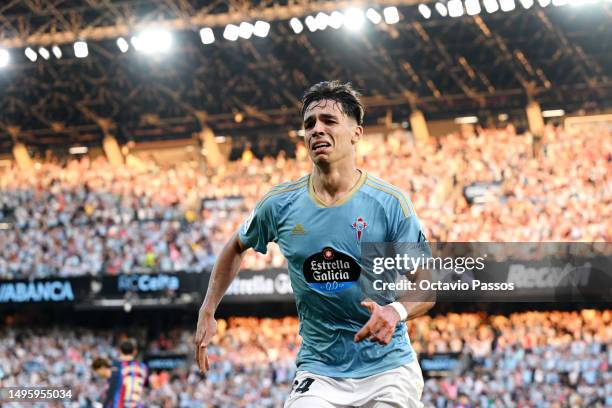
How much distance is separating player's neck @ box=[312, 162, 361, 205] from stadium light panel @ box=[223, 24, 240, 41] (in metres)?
24.5

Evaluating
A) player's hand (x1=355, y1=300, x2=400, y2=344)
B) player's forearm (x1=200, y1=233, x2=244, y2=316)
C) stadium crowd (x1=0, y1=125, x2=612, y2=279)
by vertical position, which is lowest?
player's hand (x1=355, y1=300, x2=400, y2=344)

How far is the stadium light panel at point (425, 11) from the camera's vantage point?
1097 inches

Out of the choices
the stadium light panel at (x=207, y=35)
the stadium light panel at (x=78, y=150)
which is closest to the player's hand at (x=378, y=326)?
the stadium light panel at (x=207, y=35)

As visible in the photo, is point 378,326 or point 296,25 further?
point 296,25

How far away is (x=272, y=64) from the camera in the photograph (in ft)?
108

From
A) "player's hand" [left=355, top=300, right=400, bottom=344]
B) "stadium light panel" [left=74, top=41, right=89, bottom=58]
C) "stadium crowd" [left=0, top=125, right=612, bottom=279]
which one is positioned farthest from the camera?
"stadium light panel" [left=74, top=41, right=89, bottom=58]

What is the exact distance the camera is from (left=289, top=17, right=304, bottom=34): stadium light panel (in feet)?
94.5

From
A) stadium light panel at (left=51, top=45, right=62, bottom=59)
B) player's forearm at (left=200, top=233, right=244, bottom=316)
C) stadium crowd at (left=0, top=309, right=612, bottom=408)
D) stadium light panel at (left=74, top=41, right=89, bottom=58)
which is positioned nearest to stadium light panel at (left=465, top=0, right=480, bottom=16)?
stadium crowd at (left=0, top=309, right=612, bottom=408)

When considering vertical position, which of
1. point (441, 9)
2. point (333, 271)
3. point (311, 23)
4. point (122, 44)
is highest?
point (122, 44)

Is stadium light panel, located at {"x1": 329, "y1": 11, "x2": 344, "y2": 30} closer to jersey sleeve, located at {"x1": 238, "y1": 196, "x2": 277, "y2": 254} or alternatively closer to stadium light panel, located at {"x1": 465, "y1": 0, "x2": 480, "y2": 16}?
stadium light panel, located at {"x1": 465, "y1": 0, "x2": 480, "y2": 16}

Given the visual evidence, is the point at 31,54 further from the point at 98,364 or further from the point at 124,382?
the point at 124,382

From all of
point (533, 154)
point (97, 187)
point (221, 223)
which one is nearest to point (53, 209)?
point (97, 187)

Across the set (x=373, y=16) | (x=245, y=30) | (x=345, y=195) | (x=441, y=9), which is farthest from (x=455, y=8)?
(x=345, y=195)

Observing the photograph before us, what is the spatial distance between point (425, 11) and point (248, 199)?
23.1 feet
